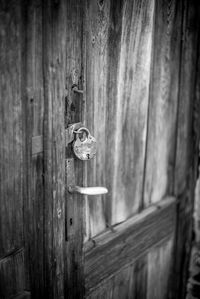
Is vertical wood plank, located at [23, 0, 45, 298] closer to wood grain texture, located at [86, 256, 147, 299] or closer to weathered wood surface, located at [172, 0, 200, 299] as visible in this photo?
wood grain texture, located at [86, 256, 147, 299]

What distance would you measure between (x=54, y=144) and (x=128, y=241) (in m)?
0.60

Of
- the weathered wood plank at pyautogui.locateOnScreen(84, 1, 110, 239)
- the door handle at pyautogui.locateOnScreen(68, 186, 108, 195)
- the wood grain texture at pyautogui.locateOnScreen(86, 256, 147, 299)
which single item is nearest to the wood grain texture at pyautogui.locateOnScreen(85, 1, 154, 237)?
the weathered wood plank at pyautogui.locateOnScreen(84, 1, 110, 239)

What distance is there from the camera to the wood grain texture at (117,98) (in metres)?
1.05

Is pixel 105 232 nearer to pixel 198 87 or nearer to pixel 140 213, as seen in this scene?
pixel 140 213

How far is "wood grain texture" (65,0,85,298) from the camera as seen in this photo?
0.94 metres

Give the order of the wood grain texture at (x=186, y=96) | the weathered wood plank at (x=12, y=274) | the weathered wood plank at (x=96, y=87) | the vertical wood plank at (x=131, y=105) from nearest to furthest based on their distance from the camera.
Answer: the weathered wood plank at (x=12, y=274)
the weathered wood plank at (x=96, y=87)
the vertical wood plank at (x=131, y=105)
the wood grain texture at (x=186, y=96)

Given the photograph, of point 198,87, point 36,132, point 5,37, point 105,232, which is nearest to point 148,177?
point 105,232

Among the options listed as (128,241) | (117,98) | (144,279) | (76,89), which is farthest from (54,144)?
(144,279)

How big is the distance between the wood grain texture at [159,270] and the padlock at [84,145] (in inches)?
27.9

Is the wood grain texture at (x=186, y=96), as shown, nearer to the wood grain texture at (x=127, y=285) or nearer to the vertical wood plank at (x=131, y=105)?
the vertical wood plank at (x=131, y=105)

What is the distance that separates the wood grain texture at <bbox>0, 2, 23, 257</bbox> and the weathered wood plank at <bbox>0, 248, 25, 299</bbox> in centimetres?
2

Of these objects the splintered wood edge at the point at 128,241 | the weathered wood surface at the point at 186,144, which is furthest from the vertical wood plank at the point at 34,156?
the weathered wood surface at the point at 186,144

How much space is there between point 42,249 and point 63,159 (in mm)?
278

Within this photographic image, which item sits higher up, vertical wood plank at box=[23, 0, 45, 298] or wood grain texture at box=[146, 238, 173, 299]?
vertical wood plank at box=[23, 0, 45, 298]
